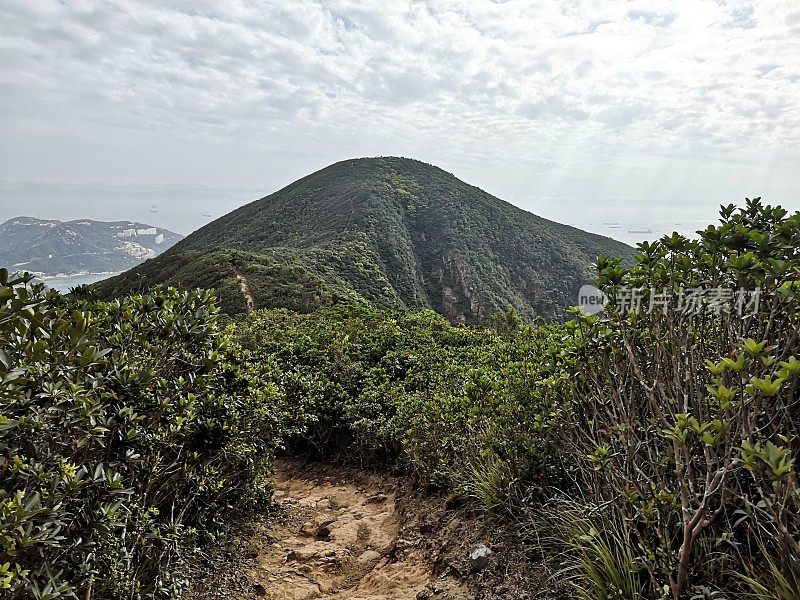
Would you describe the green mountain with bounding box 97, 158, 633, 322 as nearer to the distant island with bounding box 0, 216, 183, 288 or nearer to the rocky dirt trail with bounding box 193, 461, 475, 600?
the rocky dirt trail with bounding box 193, 461, 475, 600

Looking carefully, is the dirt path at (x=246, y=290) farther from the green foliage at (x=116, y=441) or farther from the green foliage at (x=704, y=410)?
the green foliage at (x=704, y=410)

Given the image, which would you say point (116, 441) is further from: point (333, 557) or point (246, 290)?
point (246, 290)

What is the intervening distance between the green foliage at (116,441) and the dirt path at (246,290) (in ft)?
62.7

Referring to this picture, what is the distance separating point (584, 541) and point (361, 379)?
382 centimetres

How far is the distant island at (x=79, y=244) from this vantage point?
70062 millimetres

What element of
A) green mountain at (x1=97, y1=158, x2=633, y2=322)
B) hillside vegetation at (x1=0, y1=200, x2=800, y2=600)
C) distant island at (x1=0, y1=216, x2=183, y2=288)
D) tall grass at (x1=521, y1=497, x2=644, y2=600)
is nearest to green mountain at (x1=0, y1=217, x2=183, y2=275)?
distant island at (x1=0, y1=216, x2=183, y2=288)

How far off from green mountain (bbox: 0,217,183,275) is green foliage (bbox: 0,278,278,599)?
64.4 m

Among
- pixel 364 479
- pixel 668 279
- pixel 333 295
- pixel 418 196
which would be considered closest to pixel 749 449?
pixel 668 279

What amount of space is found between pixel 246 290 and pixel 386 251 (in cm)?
2294

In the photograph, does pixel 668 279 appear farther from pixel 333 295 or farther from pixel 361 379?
pixel 333 295

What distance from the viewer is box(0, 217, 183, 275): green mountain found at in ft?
231

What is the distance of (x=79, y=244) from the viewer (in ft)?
278

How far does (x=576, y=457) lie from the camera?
2955 mm

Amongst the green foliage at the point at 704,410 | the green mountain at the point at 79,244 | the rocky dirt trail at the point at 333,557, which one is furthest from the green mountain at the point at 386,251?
the green mountain at the point at 79,244
